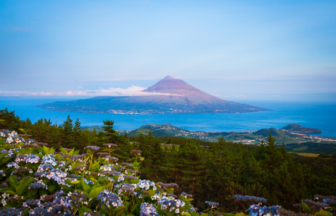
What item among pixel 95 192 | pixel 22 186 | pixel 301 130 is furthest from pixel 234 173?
pixel 301 130

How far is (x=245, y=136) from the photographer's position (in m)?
134

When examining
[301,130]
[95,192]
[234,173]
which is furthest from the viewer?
[301,130]

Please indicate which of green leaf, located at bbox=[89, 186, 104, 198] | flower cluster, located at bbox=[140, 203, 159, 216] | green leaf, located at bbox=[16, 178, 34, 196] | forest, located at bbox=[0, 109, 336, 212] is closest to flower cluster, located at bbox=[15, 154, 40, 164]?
green leaf, located at bbox=[16, 178, 34, 196]

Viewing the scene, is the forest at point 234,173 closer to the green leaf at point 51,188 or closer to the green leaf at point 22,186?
the green leaf at point 51,188

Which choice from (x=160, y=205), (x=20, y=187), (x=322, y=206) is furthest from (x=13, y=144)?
(x=322, y=206)

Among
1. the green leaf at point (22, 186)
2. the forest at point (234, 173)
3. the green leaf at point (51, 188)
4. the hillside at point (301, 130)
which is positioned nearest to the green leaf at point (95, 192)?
the green leaf at point (51, 188)

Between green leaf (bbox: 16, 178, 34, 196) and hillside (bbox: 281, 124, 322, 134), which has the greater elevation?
green leaf (bbox: 16, 178, 34, 196)

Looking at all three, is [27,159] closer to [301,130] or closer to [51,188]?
[51,188]

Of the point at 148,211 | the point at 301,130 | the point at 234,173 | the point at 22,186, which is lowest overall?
the point at 301,130

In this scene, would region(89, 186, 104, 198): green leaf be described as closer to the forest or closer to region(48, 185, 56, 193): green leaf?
region(48, 185, 56, 193): green leaf

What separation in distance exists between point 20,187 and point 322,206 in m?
3.74

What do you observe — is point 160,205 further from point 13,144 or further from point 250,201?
point 13,144

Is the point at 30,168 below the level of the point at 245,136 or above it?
above

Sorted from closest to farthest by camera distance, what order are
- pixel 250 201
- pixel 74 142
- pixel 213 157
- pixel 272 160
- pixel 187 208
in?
1. pixel 187 208
2. pixel 250 201
3. pixel 272 160
4. pixel 213 157
5. pixel 74 142
